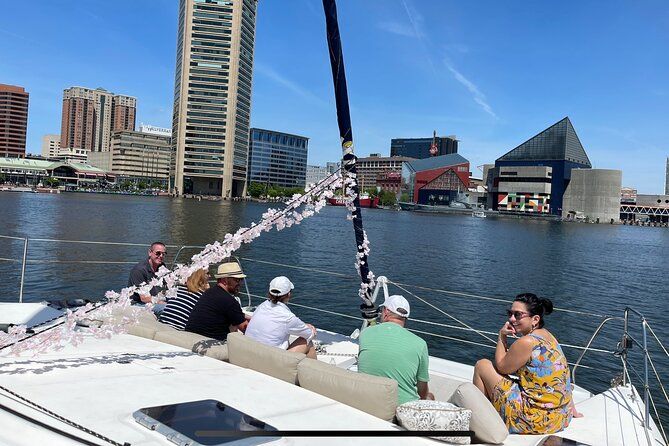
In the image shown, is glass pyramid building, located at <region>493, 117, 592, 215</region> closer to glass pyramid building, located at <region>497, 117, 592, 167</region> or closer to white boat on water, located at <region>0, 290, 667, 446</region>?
glass pyramid building, located at <region>497, 117, 592, 167</region>

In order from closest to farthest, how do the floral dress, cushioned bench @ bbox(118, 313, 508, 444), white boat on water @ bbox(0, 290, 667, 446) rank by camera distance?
Result: white boat on water @ bbox(0, 290, 667, 446) < cushioned bench @ bbox(118, 313, 508, 444) < the floral dress

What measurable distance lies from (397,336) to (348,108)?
436 cm

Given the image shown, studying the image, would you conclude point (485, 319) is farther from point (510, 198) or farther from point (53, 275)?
point (510, 198)

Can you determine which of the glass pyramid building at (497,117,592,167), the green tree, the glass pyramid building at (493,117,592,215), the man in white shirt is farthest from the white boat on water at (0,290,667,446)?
the green tree

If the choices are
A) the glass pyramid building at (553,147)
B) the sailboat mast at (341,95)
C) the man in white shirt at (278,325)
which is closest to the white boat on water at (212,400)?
the man in white shirt at (278,325)

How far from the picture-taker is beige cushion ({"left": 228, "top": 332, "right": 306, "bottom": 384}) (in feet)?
15.3

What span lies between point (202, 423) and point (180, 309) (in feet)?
10.6

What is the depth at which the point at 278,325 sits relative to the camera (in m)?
5.50

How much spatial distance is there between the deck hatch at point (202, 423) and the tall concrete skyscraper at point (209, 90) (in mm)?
171000

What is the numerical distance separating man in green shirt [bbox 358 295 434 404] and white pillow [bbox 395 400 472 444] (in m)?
0.51

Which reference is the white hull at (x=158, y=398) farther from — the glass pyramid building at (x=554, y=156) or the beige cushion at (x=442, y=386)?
the glass pyramid building at (x=554, y=156)

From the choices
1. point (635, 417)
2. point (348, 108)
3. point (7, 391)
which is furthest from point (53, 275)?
point (635, 417)

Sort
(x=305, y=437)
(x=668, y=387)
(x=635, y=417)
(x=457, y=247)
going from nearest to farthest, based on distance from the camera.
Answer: (x=305, y=437), (x=635, y=417), (x=668, y=387), (x=457, y=247)

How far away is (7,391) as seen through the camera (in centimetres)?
382
